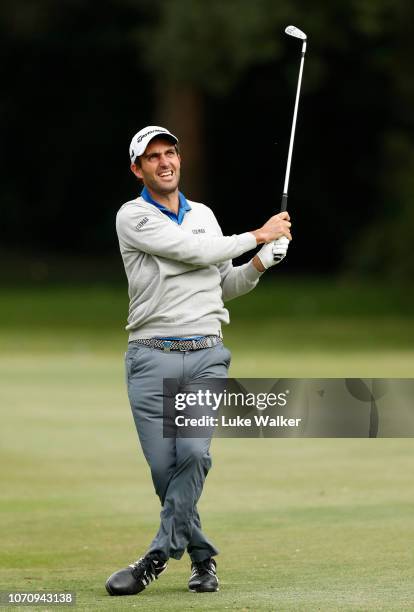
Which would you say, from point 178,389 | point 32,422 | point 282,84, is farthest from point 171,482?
point 282,84

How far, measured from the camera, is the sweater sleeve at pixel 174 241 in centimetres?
678

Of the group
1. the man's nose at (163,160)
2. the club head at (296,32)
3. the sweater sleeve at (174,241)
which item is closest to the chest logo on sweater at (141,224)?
the sweater sleeve at (174,241)

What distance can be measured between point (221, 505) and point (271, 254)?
3661mm

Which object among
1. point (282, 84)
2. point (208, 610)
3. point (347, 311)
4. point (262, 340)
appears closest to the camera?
point (208, 610)

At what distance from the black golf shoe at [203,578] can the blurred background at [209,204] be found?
0.33m

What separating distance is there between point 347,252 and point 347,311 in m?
7.99

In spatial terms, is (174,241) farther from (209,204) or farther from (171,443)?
(209,204)

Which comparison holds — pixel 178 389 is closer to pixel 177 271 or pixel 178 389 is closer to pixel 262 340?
pixel 177 271

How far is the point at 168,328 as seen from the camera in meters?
6.85

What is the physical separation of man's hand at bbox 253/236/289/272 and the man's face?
0.48 m

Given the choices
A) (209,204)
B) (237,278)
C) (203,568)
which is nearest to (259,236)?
(237,278)

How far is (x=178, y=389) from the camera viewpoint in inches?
269

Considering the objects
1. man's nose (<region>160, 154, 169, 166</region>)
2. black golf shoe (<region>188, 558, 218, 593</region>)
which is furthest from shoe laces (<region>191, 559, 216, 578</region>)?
man's nose (<region>160, 154, 169, 166</region>)

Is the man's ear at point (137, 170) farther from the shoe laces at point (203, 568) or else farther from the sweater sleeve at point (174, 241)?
the shoe laces at point (203, 568)
